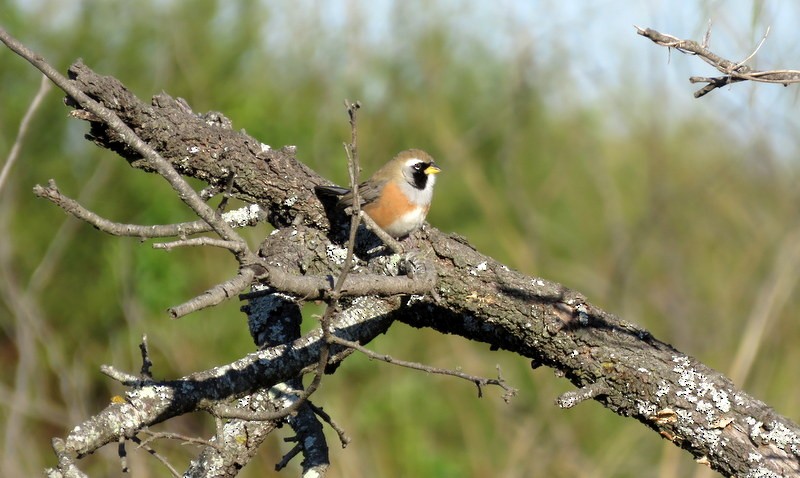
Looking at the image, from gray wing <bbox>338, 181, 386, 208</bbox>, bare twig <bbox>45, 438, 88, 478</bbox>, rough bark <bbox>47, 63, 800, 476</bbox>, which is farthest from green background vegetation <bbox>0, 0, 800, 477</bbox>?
bare twig <bbox>45, 438, 88, 478</bbox>

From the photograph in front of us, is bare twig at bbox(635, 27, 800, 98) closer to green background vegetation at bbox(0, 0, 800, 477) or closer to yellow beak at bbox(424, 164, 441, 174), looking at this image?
yellow beak at bbox(424, 164, 441, 174)

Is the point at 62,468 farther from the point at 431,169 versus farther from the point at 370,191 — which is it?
the point at 431,169

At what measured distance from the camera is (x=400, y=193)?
200 inches

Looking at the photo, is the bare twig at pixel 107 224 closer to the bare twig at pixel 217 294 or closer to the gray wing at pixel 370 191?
the bare twig at pixel 217 294

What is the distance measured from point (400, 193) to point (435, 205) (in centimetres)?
517

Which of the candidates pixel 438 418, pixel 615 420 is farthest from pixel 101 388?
pixel 615 420

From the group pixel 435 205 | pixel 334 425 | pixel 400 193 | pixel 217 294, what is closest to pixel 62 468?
pixel 217 294

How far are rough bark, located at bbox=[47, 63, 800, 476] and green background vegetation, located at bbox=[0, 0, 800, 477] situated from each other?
4.46m

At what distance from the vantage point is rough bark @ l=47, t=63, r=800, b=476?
120 inches

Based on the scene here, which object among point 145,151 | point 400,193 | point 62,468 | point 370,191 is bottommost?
point 62,468

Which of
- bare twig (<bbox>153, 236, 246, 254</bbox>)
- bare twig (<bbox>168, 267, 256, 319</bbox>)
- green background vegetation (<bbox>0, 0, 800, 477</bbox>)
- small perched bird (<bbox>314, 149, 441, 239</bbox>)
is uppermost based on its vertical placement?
green background vegetation (<bbox>0, 0, 800, 477</bbox>)

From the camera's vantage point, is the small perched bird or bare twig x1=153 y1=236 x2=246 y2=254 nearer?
bare twig x1=153 y1=236 x2=246 y2=254

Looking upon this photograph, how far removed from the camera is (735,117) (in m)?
7.40

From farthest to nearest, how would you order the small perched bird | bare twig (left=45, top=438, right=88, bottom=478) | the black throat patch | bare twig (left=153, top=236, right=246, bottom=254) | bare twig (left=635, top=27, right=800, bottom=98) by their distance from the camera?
the black throat patch < the small perched bird < bare twig (left=635, top=27, right=800, bottom=98) < bare twig (left=45, top=438, right=88, bottom=478) < bare twig (left=153, top=236, right=246, bottom=254)
